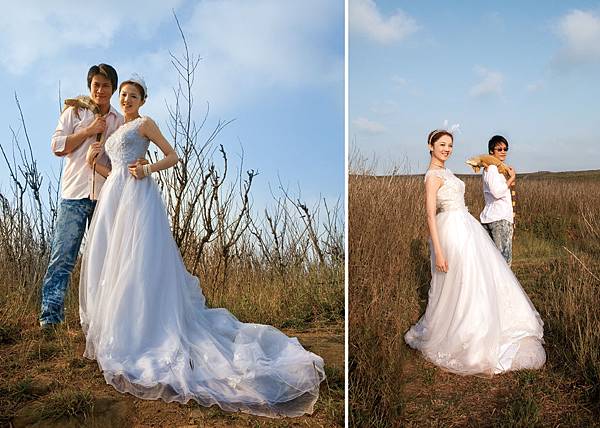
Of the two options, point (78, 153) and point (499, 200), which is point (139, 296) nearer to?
point (78, 153)

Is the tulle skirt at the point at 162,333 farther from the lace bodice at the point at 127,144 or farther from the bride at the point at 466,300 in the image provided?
the bride at the point at 466,300

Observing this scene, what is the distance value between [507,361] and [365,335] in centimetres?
87

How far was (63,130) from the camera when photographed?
12.6 feet

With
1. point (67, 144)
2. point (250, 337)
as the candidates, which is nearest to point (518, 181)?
point (250, 337)

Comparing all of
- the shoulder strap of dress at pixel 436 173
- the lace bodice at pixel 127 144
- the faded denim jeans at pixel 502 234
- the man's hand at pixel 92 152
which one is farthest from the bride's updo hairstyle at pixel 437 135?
the man's hand at pixel 92 152

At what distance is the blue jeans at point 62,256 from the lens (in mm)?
3824

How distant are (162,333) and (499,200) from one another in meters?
2.63

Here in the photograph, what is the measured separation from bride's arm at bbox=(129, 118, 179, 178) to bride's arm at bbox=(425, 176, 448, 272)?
157 centimetres

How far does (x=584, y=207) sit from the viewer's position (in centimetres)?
633

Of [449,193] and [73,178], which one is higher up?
[73,178]

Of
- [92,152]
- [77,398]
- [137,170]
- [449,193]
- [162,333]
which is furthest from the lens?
[449,193]

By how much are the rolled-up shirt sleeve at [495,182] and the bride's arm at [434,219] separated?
0.81 m

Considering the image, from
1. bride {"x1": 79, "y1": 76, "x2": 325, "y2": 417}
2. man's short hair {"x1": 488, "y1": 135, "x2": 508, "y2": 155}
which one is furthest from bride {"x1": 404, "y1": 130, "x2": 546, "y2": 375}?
bride {"x1": 79, "y1": 76, "x2": 325, "y2": 417}

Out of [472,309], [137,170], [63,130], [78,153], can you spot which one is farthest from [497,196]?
[63,130]
